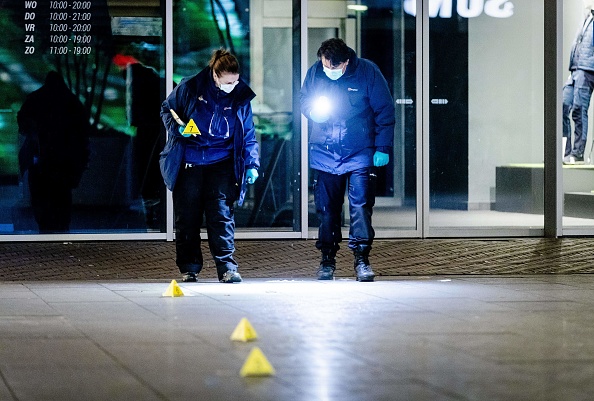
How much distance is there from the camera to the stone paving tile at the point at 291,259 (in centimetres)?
1083

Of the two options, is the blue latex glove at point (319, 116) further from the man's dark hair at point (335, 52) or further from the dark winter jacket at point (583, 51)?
the dark winter jacket at point (583, 51)

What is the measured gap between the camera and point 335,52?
9.85 meters

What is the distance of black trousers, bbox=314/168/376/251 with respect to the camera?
32.8ft

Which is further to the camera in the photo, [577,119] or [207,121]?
[577,119]

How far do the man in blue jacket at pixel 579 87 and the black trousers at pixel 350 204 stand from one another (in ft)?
11.7

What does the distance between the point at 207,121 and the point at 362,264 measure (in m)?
1.67

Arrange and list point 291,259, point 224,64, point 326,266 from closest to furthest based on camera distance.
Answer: point 224,64
point 326,266
point 291,259

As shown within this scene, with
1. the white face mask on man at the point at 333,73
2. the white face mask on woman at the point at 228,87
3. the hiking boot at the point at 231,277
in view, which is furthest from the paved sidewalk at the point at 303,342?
the white face mask on man at the point at 333,73

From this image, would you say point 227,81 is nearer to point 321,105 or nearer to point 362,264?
point 321,105

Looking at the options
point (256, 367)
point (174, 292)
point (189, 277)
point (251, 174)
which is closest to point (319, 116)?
point (251, 174)

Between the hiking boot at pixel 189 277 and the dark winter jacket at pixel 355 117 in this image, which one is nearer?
the dark winter jacket at pixel 355 117

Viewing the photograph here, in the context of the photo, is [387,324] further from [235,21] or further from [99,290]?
[235,21]

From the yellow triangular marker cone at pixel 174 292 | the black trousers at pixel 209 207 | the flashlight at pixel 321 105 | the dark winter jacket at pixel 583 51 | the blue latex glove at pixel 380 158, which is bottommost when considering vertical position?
the yellow triangular marker cone at pixel 174 292

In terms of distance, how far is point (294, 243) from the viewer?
465 inches
